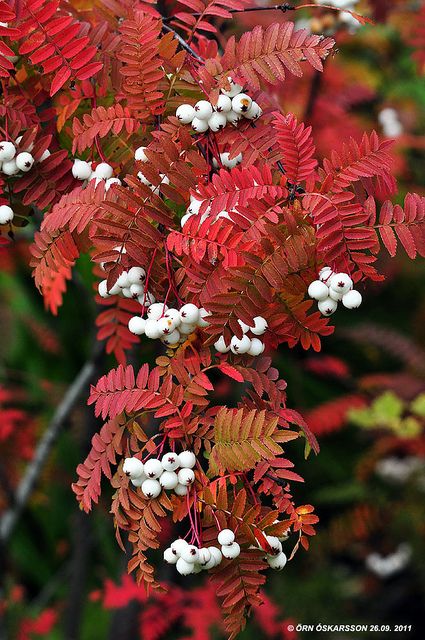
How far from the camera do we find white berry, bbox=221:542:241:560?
1.95ft

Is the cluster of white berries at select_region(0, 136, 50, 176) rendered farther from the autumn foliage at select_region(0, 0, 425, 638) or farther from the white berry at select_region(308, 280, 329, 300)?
the white berry at select_region(308, 280, 329, 300)

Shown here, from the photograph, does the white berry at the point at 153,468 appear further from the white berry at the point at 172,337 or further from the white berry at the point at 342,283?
the white berry at the point at 342,283

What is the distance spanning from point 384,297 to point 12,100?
228 cm

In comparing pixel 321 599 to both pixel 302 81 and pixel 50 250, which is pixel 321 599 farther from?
pixel 50 250

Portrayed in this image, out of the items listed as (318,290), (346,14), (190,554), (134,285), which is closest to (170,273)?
(134,285)

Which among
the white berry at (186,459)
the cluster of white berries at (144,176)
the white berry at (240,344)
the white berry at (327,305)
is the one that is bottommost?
the white berry at (186,459)

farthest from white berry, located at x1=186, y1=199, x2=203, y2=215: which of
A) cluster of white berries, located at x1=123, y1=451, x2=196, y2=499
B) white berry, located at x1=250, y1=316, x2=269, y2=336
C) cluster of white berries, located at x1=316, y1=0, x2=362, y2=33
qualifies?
cluster of white berries, located at x1=316, y1=0, x2=362, y2=33

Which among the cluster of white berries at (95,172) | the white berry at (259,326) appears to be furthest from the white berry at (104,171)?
the white berry at (259,326)

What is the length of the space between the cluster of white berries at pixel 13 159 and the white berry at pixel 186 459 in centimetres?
32

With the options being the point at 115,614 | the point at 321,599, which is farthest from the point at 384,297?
the point at 115,614

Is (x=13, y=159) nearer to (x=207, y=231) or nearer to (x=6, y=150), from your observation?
(x=6, y=150)

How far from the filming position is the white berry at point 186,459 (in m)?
0.60

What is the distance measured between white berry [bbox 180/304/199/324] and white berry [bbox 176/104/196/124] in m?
0.17

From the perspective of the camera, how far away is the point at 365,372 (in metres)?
2.59
